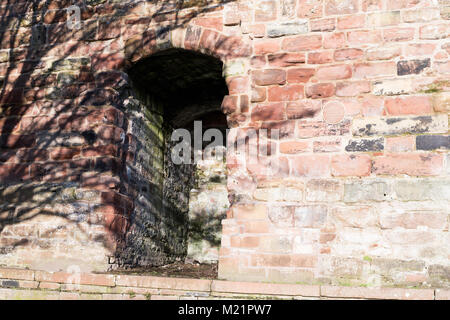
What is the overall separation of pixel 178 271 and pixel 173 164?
1.54 m

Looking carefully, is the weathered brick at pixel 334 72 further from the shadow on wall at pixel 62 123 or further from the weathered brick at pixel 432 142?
the shadow on wall at pixel 62 123

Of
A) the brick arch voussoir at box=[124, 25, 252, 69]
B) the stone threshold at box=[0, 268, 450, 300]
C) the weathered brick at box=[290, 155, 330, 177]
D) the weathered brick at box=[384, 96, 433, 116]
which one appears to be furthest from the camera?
the brick arch voussoir at box=[124, 25, 252, 69]

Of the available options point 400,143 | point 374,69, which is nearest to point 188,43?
point 374,69

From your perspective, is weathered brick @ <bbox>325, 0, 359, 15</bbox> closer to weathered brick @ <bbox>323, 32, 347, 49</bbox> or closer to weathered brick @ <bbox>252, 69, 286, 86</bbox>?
weathered brick @ <bbox>323, 32, 347, 49</bbox>

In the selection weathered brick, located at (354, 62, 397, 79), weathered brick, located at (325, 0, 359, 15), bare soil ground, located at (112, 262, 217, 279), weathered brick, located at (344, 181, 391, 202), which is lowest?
bare soil ground, located at (112, 262, 217, 279)

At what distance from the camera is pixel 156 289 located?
4195 mm

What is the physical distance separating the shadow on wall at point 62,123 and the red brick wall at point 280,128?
0.01 metres

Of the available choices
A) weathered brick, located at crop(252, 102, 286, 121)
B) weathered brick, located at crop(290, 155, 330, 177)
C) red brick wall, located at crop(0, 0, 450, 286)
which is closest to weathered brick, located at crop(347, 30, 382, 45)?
red brick wall, located at crop(0, 0, 450, 286)

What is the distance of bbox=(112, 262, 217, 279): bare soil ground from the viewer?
4699 millimetres

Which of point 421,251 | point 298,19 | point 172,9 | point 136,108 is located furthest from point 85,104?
point 421,251

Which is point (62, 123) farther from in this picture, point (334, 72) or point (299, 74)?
point (334, 72)

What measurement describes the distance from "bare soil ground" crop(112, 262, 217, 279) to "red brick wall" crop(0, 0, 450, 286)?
0.36 m

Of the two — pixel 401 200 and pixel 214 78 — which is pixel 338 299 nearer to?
pixel 401 200

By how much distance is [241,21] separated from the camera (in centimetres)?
478
